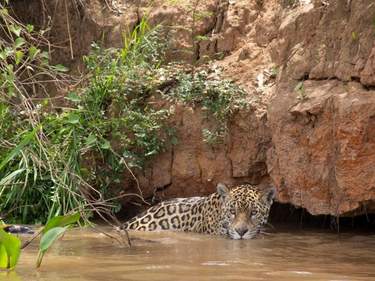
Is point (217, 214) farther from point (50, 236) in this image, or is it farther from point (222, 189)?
point (50, 236)

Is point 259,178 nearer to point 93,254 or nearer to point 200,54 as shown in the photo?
point 200,54

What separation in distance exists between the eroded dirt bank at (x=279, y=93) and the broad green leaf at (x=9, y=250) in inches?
140

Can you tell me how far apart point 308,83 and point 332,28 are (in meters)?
0.64

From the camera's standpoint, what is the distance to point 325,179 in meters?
8.71

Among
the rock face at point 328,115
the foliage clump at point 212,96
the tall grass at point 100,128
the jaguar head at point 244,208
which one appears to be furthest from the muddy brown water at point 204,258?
the foliage clump at point 212,96

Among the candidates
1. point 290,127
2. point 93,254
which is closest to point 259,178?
point 290,127

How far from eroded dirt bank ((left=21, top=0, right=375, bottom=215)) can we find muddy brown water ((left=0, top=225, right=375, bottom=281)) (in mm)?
552

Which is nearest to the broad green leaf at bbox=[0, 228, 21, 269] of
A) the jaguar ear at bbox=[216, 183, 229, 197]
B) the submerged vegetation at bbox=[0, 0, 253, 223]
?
the submerged vegetation at bbox=[0, 0, 253, 223]

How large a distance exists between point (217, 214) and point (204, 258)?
2.43 metres

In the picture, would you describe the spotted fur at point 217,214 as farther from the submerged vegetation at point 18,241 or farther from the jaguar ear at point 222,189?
the submerged vegetation at point 18,241

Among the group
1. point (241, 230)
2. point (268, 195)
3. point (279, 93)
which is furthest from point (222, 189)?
point (279, 93)

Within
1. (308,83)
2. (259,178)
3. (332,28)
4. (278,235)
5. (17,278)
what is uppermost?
(332,28)

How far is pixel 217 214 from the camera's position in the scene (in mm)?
9766

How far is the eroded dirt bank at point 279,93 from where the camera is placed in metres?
8.41
